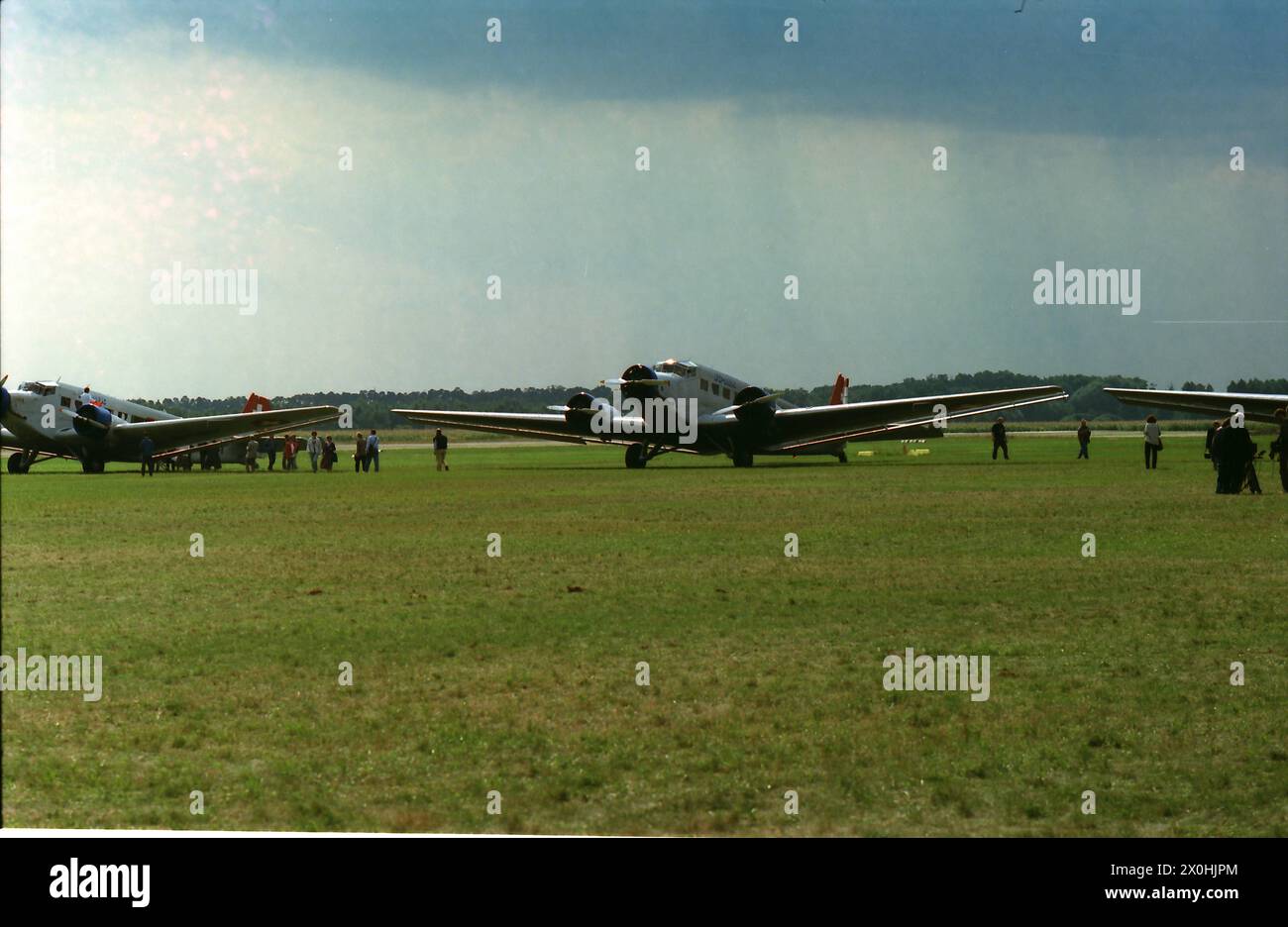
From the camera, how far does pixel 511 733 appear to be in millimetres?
7969

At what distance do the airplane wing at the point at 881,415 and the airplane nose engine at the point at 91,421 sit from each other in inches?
1082

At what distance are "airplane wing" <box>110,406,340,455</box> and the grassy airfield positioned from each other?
3030 centimetres

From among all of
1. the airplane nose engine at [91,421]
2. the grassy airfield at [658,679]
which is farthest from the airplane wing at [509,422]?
the grassy airfield at [658,679]

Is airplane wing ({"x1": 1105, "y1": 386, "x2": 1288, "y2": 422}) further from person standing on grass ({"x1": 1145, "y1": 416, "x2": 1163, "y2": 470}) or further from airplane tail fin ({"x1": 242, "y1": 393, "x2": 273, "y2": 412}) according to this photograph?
airplane tail fin ({"x1": 242, "y1": 393, "x2": 273, "y2": 412})

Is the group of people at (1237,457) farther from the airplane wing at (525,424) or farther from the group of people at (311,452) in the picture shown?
the group of people at (311,452)

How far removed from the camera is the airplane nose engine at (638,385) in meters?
47.1

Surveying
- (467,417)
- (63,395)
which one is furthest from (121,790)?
(63,395)

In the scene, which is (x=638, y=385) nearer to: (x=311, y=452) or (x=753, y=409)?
(x=753, y=409)

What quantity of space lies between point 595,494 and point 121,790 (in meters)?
25.5

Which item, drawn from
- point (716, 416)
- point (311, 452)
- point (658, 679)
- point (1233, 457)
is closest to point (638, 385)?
point (716, 416)

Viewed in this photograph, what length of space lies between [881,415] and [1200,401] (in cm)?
1291

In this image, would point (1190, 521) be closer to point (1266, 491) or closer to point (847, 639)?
point (1266, 491)

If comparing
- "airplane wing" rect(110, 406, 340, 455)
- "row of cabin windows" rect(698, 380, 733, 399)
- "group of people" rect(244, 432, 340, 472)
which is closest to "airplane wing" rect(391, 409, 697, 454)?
"row of cabin windows" rect(698, 380, 733, 399)

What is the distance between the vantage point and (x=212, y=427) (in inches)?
2141
